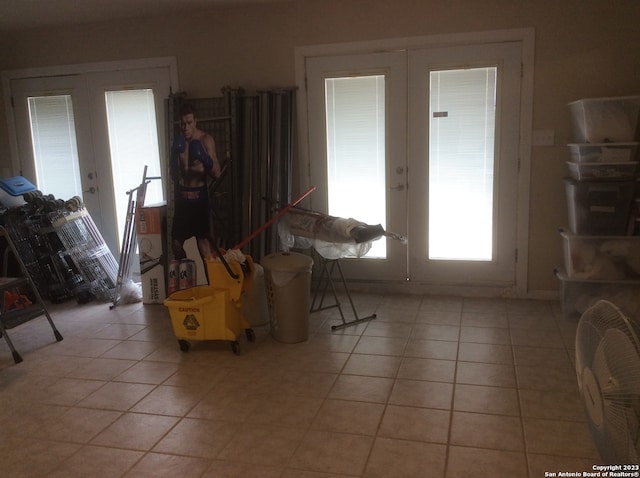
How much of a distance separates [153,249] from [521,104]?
314cm

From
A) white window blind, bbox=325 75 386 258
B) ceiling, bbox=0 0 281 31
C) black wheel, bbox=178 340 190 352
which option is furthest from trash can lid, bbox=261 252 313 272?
ceiling, bbox=0 0 281 31

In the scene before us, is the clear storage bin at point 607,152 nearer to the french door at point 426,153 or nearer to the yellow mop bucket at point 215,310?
the french door at point 426,153

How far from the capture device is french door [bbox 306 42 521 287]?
13.6 feet

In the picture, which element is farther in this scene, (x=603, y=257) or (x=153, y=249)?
(x=153, y=249)

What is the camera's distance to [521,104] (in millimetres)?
4062

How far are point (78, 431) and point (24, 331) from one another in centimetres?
181

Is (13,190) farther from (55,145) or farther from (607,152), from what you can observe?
(607,152)

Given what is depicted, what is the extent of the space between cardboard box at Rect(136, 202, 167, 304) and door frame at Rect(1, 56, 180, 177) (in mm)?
661

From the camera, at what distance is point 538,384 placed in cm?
292

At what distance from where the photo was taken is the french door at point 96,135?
16.1ft

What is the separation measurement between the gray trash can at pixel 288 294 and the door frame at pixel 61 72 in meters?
2.02

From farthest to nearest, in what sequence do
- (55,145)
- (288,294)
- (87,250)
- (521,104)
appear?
(55,145), (87,250), (521,104), (288,294)

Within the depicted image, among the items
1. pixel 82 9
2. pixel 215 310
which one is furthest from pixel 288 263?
pixel 82 9

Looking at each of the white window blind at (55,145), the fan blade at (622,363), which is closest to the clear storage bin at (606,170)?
the fan blade at (622,363)
